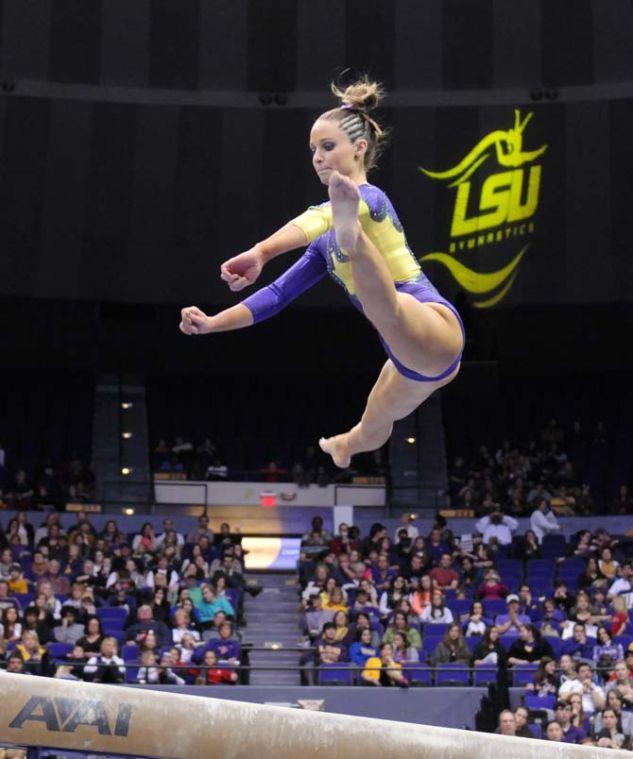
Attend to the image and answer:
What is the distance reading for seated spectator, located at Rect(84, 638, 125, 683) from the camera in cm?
1080

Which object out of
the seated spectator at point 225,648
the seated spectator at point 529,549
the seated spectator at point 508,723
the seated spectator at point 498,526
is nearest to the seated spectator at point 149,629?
the seated spectator at point 225,648

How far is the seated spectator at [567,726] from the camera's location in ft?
32.8

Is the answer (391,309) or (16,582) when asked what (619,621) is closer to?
(16,582)

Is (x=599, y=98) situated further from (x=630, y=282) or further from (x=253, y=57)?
(x=253, y=57)

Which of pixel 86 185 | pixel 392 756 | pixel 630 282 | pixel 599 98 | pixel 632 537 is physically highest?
pixel 599 98

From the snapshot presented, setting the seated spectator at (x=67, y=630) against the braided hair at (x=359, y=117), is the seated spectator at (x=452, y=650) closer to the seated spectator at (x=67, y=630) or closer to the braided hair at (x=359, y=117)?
the seated spectator at (x=67, y=630)

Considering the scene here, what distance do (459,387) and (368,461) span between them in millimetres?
2149

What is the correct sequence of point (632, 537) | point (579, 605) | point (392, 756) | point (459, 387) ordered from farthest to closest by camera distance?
point (459, 387)
point (632, 537)
point (579, 605)
point (392, 756)

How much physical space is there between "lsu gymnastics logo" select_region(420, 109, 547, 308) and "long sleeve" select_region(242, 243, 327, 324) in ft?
39.4

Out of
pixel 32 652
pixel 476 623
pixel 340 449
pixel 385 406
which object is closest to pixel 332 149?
pixel 385 406

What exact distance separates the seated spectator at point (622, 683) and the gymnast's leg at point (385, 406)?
570 cm

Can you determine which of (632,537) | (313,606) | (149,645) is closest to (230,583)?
(313,606)

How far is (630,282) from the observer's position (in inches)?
681

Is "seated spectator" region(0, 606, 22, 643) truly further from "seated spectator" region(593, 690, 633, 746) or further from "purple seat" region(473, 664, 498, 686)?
"seated spectator" region(593, 690, 633, 746)
